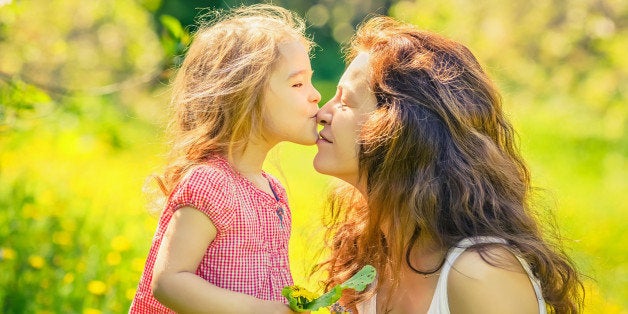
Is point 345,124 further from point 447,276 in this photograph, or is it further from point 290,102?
point 447,276

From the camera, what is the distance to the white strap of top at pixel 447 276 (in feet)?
7.22

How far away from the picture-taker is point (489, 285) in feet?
7.02

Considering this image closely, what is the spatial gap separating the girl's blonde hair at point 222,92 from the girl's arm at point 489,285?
2.10 feet

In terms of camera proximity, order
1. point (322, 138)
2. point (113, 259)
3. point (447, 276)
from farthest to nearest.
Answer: point (113, 259) → point (322, 138) → point (447, 276)

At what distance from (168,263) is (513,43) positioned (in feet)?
21.9

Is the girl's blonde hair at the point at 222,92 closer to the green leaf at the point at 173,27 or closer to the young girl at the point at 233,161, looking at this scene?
the young girl at the point at 233,161

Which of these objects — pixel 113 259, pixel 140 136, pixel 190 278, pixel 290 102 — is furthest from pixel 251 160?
pixel 140 136

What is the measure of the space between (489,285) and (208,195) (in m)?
0.71

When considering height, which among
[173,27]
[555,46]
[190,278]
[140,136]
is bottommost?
[140,136]

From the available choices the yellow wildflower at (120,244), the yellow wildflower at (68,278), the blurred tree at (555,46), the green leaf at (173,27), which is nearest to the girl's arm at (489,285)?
the green leaf at (173,27)

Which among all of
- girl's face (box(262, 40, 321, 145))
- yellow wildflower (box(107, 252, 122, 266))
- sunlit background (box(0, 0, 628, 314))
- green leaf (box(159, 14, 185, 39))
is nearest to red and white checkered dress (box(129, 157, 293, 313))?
girl's face (box(262, 40, 321, 145))

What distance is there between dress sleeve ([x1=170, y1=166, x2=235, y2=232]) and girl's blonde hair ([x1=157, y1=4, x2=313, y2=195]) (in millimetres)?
105

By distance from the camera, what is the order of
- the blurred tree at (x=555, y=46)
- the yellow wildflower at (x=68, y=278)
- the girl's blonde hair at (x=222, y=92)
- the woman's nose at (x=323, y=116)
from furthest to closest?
the blurred tree at (x=555, y=46)
the yellow wildflower at (x=68, y=278)
the woman's nose at (x=323, y=116)
the girl's blonde hair at (x=222, y=92)

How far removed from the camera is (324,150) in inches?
94.7
